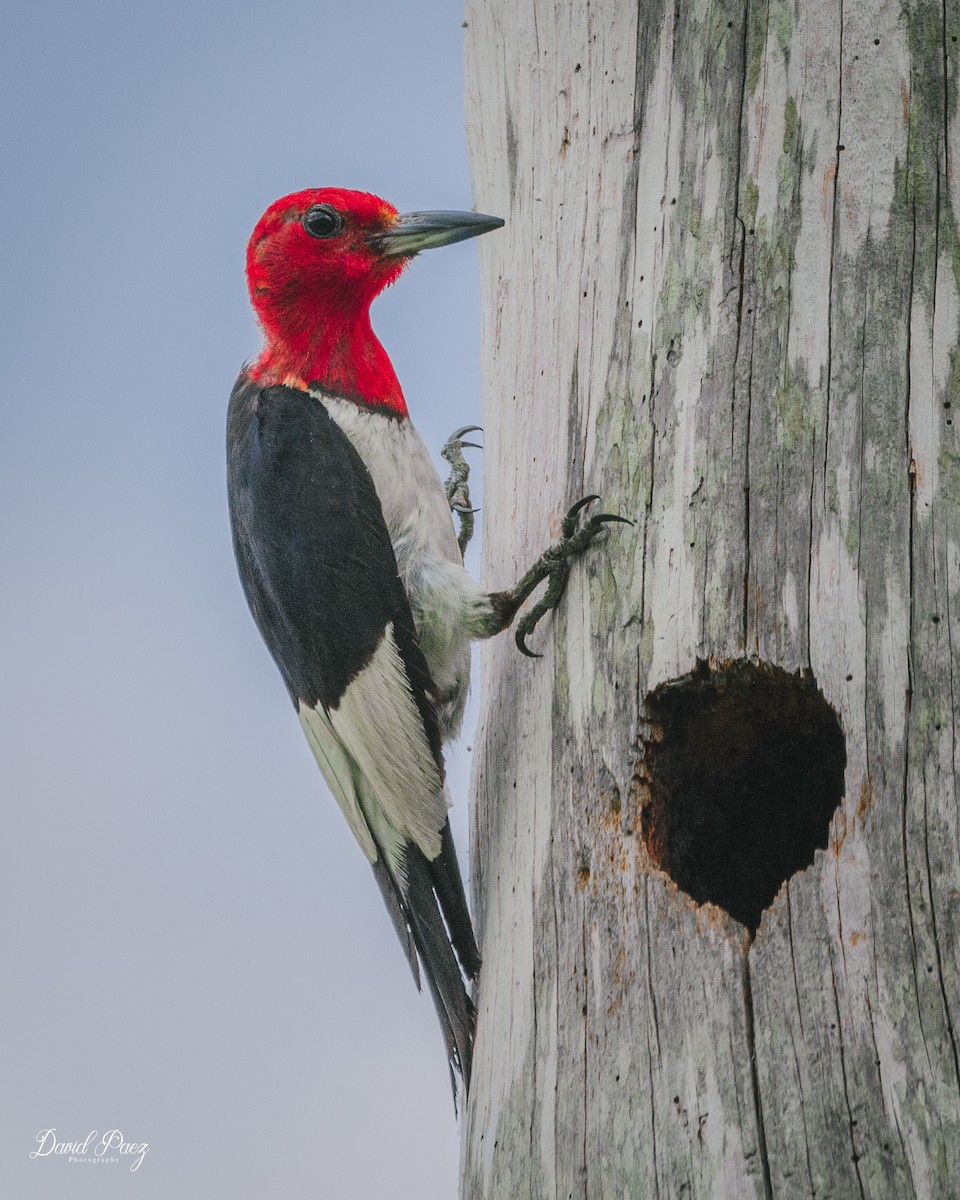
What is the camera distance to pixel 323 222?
3.49 metres

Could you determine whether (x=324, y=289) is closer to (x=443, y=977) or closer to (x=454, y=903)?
(x=454, y=903)

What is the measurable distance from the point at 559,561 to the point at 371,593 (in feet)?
1.98

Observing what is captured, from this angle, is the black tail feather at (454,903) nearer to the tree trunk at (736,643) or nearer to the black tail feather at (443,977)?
the black tail feather at (443,977)

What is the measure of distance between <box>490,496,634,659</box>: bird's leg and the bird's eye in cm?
131

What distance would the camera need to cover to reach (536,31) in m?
2.85

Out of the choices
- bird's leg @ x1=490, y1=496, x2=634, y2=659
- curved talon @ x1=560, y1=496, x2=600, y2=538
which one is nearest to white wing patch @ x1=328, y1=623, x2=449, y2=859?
bird's leg @ x1=490, y1=496, x2=634, y2=659

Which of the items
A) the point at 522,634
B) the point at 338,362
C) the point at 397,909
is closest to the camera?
the point at 522,634

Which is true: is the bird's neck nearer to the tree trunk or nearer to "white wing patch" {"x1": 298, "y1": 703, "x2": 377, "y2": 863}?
the tree trunk

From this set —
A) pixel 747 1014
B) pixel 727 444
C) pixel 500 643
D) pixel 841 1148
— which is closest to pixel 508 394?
pixel 500 643

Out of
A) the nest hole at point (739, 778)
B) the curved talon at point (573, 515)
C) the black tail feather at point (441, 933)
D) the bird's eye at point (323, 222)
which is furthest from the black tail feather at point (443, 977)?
the bird's eye at point (323, 222)

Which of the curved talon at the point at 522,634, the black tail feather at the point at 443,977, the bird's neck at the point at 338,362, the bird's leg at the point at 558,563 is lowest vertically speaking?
the black tail feather at the point at 443,977

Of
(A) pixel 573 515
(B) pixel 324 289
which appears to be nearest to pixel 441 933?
(A) pixel 573 515

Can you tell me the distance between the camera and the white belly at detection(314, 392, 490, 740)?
116 inches

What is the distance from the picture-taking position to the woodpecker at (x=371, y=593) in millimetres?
2801
